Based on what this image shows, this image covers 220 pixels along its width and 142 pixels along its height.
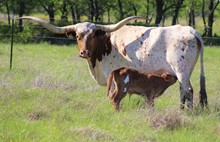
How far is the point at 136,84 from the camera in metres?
8.76

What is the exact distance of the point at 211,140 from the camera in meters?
7.12

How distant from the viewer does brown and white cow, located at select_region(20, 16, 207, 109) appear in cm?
920

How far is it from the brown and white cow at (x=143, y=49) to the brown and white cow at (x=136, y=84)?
1.44 feet

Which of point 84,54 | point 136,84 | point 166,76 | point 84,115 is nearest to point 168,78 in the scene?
point 166,76

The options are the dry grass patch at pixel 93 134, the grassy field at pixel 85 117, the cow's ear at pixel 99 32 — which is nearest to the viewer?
the dry grass patch at pixel 93 134

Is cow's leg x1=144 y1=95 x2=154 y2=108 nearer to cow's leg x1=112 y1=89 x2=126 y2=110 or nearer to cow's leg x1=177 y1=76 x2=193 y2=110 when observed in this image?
cow's leg x1=112 y1=89 x2=126 y2=110

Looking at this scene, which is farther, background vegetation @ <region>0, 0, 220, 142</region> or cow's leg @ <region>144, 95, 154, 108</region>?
cow's leg @ <region>144, 95, 154, 108</region>

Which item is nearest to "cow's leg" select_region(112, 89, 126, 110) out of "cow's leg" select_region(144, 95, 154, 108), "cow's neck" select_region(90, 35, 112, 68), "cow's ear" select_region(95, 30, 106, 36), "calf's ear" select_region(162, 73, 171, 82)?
"cow's leg" select_region(144, 95, 154, 108)

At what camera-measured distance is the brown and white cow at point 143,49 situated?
9195mm

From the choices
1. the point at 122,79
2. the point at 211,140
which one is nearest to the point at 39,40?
the point at 122,79

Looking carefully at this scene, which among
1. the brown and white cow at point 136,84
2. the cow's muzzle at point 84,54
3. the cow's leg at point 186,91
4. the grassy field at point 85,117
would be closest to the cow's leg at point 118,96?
the brown and white cow at point 136,84

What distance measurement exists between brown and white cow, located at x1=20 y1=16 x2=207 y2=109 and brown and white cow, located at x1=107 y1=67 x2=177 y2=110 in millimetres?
440

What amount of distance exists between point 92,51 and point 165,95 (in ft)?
6.83

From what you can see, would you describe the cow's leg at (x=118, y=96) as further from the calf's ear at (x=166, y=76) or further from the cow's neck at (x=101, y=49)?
the cow's neck at (x=101, y=49)
